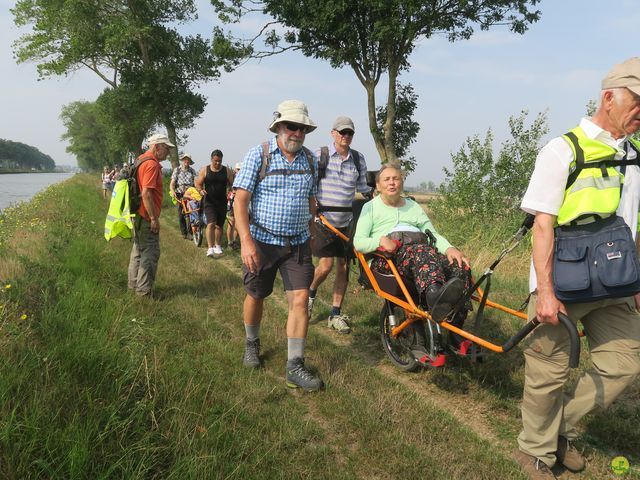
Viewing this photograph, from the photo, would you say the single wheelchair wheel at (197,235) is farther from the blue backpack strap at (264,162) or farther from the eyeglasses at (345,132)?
the blue backpack strap at (264,162)

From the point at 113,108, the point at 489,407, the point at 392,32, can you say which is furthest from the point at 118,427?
the point at 113,108

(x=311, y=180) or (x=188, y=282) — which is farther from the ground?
(x=311, y=180)

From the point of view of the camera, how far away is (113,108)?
3098 centimetres

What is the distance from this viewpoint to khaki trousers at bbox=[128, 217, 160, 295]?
571 centimetres

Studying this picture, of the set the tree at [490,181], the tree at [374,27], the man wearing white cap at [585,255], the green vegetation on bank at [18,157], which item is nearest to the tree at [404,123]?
the tree at [374,27]

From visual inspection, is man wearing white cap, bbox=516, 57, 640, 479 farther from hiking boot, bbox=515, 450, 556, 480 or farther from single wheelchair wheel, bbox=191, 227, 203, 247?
single wheelchair wheel, bbox=191, 227, 203, 247

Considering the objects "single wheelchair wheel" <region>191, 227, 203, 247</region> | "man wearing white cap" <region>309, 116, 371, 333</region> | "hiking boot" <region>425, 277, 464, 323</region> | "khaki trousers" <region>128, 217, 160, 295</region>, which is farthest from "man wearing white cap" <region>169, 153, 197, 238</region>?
"hiking boot" <region>425, 277, 464, 323</region>

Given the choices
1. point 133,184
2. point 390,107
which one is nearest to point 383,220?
point 133,184

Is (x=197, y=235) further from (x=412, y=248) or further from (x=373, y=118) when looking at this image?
(x=373, y=118)

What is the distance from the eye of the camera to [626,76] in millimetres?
2143

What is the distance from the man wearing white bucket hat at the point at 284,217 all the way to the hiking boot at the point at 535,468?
156 cm

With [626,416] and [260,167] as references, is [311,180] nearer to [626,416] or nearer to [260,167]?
[260,167]

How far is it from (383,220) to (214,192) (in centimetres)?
598

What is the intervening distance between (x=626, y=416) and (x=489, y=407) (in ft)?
3.26
